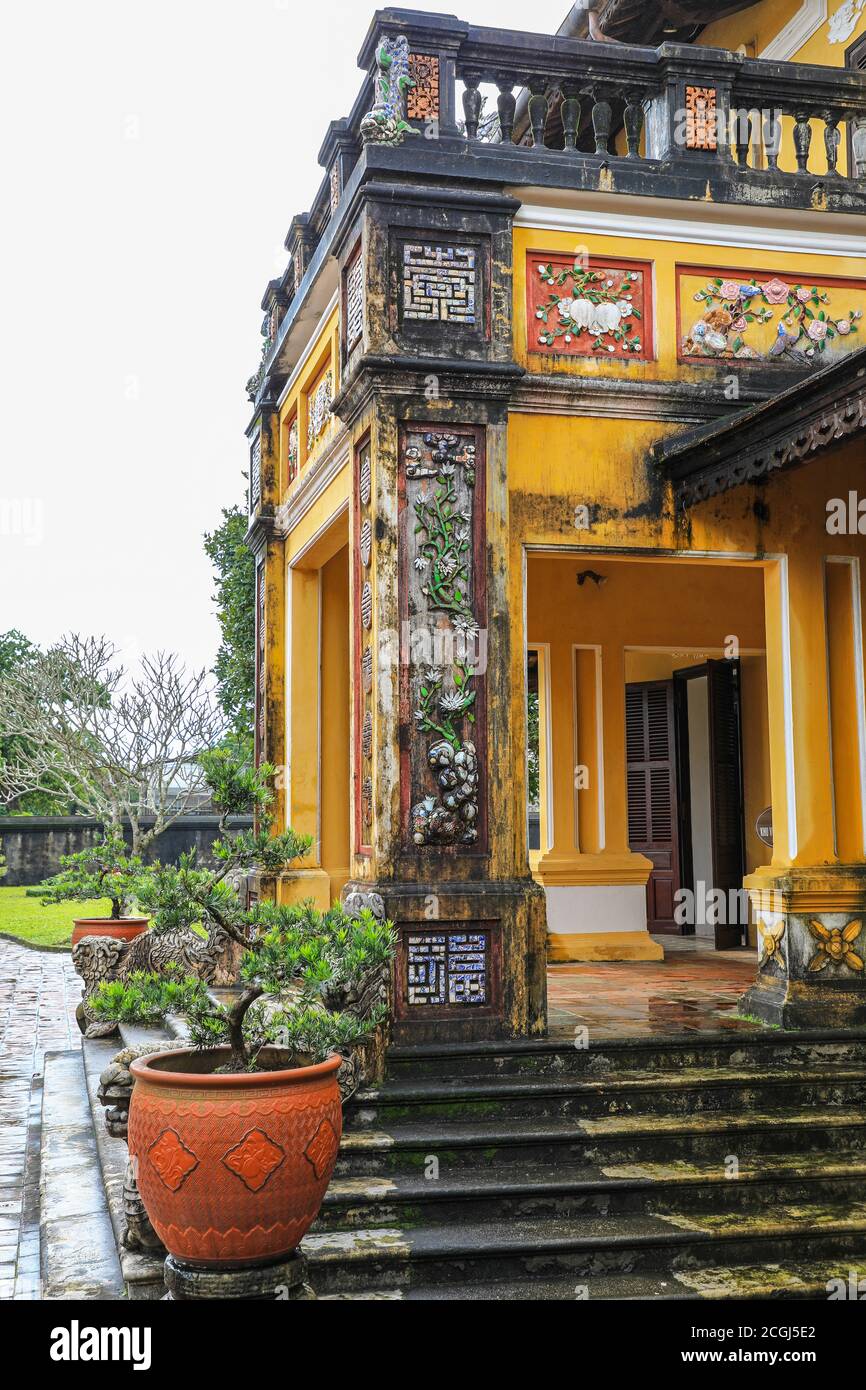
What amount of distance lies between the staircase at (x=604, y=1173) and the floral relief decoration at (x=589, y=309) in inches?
138

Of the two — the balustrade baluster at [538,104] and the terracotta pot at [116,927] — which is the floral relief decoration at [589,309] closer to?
the balustrade baluster at [538,104]

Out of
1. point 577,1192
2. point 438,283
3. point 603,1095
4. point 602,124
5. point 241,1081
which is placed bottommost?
point 577,1192

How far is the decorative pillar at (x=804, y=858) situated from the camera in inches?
251

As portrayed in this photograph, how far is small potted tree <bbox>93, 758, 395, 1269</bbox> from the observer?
3.97 meters

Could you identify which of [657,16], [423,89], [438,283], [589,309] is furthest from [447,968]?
[657,16]

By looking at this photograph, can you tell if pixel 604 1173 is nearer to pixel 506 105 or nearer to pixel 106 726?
pixel 506 105

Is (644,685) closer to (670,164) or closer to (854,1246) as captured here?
(670,164)

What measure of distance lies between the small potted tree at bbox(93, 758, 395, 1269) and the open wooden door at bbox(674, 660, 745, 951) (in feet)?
17.5

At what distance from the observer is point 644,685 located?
12148 mm

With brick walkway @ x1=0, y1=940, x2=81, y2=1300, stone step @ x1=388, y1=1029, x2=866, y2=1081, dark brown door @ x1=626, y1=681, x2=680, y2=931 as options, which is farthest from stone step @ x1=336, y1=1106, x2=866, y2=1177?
dark brown door @ x1=626, y1=681, x2=680, y2=931

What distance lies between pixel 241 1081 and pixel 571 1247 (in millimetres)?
1642

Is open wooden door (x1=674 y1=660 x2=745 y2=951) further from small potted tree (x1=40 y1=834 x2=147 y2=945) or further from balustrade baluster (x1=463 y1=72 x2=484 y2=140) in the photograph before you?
balustrade baluster (x1=463 y1=72 x2=484 y2=140)

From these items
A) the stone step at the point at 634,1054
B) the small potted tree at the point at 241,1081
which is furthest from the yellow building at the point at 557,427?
the small potted tree at the point at 241,1081

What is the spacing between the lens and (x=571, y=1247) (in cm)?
482
